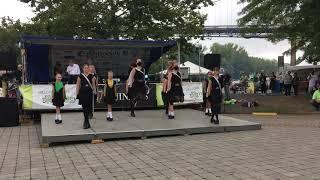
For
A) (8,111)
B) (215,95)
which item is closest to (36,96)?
(8,111)

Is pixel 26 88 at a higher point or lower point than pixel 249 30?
lower

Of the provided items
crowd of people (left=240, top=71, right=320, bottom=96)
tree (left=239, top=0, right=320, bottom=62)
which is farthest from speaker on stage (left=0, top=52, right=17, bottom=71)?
crowd of people (left=240, top=71, right=320, bottom=96)

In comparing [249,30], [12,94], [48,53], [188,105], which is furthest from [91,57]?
[249,30]

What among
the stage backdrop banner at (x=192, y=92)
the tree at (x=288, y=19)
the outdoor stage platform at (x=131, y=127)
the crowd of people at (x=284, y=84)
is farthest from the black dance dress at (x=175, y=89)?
the crowd of people at (x=284, y=84)

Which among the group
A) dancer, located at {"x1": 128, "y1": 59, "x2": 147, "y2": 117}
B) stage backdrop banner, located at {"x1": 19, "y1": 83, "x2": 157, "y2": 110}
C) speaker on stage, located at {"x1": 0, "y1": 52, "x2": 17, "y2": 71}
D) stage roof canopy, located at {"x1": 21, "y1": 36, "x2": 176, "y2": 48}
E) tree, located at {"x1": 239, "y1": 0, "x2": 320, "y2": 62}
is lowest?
stage backdrop banner, located at {"x1": 19, "y1": 83, "x2": 157, "y2": 110}

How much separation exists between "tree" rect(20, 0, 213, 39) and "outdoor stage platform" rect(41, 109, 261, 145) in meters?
11.2

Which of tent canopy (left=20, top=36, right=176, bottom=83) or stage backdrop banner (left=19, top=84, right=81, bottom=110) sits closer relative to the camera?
stage backdrop banner (left=19, top=84, right=81, bottom=110)

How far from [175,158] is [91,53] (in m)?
14.0

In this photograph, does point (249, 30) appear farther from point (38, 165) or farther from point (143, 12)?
point (38, 165)

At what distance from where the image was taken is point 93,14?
2603 centimetres

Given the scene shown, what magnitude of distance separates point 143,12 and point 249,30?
19.6 feet

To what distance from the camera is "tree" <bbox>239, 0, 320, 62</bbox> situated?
24016mm

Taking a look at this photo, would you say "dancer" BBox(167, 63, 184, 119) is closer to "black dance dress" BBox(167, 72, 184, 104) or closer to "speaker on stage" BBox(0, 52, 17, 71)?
"black dance dress" BBox(167, 72, 184, 104)

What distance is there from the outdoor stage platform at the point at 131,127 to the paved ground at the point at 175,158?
9.2 inches
